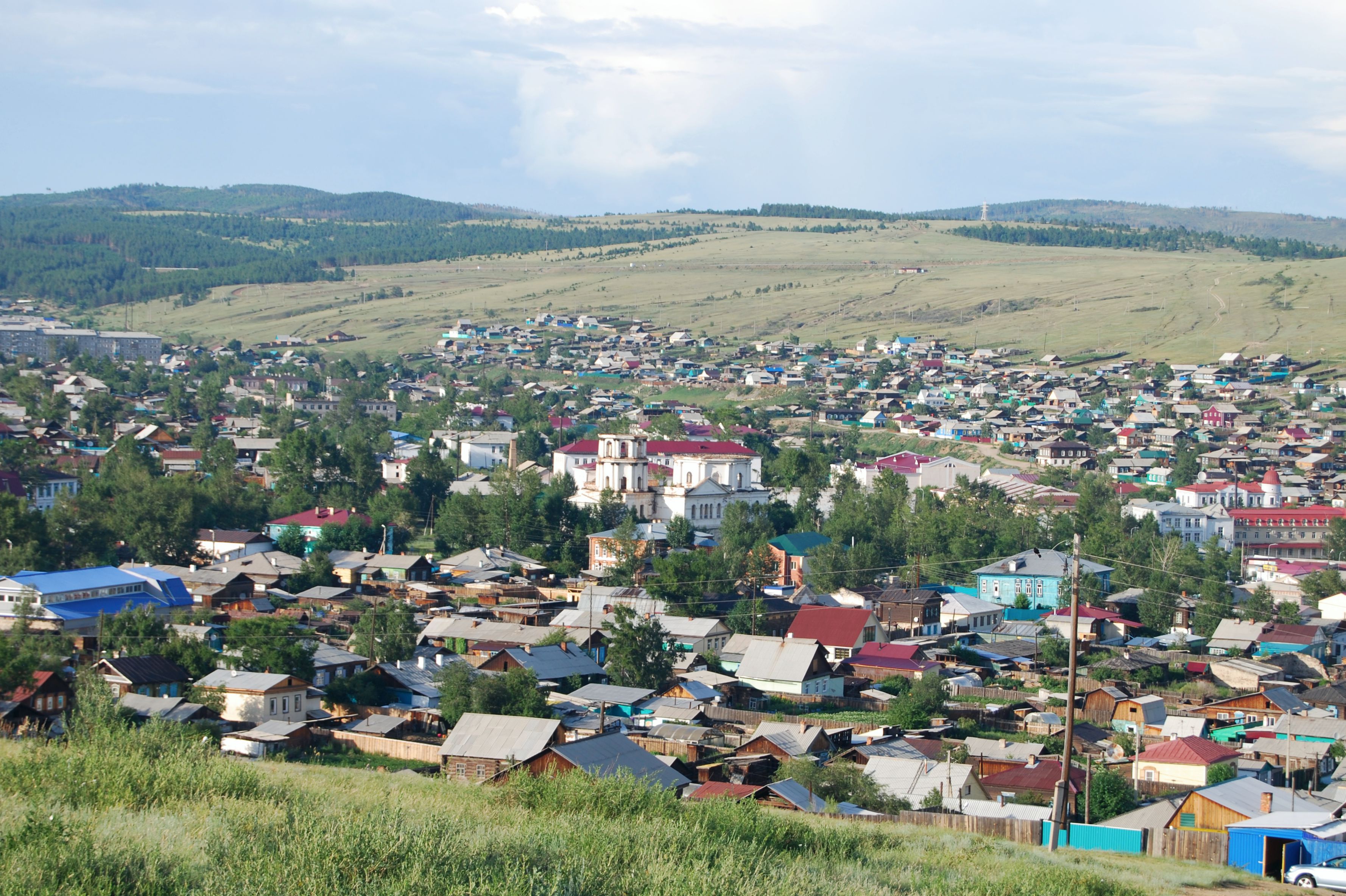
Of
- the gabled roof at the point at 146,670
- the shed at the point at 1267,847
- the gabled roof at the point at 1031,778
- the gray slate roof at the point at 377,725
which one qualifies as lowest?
the gray slate roof at the point at 377,725

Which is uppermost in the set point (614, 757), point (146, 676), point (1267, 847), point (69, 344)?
point (69, 344)

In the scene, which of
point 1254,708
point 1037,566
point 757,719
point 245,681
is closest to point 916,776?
point 757,719

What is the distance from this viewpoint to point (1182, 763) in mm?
21812

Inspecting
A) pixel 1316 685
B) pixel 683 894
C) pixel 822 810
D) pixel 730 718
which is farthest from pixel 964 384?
pixel 683 894

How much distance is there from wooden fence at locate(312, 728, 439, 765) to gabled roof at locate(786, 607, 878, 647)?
13322 millimetres

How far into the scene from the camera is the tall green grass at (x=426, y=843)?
25.8 ft

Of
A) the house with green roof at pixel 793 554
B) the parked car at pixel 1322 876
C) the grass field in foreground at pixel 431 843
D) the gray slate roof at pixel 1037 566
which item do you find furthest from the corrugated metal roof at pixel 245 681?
the gray slate roof at pixel 1037 566

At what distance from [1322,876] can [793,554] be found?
29137 mm

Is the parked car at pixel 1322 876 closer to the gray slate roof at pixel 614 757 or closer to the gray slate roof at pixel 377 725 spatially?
the gray slate roof at pixel 614 757

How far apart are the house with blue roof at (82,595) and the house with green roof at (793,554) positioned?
16.6 meters

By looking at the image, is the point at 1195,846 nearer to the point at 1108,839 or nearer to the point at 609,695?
the point at 1108,839

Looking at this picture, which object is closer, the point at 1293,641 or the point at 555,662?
the point at 555,662

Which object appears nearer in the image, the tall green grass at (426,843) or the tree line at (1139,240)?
the tall green grass at (426,843)

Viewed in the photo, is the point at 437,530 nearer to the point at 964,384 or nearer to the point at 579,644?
the point at 579,644
